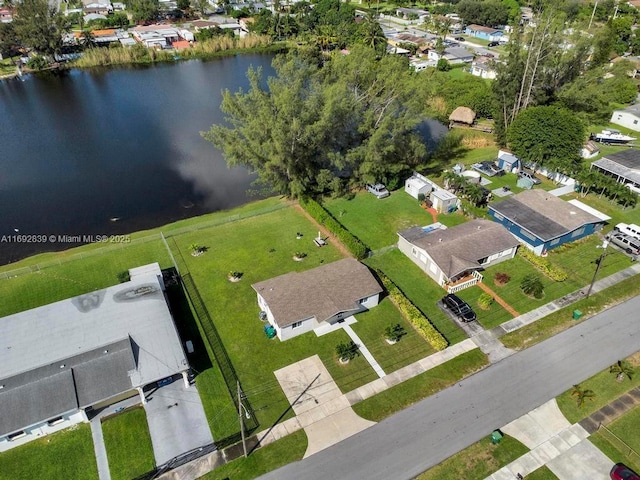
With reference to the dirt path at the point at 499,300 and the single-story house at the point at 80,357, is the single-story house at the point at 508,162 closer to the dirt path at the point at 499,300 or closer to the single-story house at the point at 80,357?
the dirt path at the point at 499,300

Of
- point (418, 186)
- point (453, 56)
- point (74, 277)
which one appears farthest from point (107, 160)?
point (453, 56)

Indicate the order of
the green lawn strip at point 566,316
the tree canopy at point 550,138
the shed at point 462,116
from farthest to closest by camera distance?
the shed at point 462,116 < the tree canopy at point 550,138 < the green lawn strip at point 566,316

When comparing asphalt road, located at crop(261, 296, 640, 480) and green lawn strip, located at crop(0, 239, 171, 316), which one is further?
green lawn strip, located at crop(0, 239, 171, 316)

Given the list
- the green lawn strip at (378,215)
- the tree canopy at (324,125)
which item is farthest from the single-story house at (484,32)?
the green lawn strip at (378,215)

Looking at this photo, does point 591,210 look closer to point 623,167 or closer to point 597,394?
point 623,167

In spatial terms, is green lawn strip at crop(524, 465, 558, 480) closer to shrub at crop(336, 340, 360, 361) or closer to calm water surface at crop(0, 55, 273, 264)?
shrub at crop(336, 340, 360, 361)

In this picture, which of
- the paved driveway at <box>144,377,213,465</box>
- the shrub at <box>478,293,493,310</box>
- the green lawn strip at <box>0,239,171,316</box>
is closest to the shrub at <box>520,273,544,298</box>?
the shrub at <box>478,293,493,310</box>

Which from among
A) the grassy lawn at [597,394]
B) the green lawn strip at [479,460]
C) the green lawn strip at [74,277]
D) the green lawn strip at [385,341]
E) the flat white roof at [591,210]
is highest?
the flat white roof at [591,210]

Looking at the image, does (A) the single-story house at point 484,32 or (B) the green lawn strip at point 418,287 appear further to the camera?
(A) the single-story house at point 484,32
